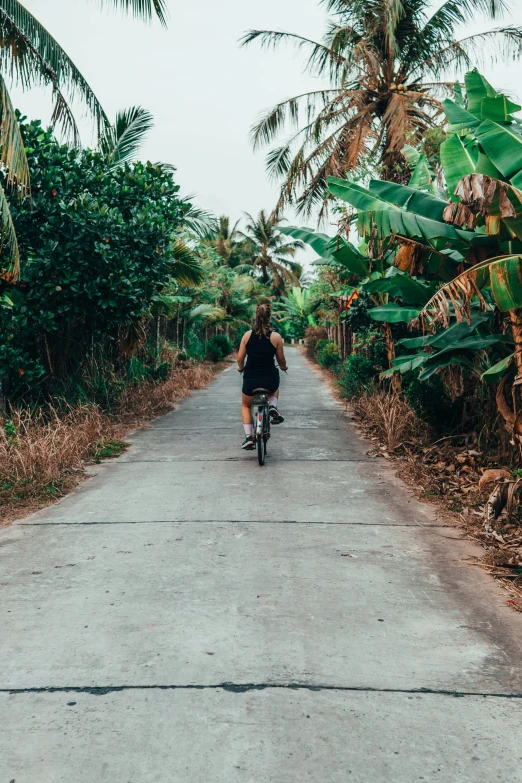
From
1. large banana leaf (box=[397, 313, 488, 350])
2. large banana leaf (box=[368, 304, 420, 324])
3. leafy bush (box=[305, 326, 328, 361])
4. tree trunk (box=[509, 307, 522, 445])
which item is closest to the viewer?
tree trunk (box=[509, 307, 522, 445])

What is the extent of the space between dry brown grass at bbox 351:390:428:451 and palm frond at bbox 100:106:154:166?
6.93m

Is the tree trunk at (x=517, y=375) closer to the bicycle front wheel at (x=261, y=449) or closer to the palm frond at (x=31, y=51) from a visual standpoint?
the bicycle front wheel at (x=261, y=449)

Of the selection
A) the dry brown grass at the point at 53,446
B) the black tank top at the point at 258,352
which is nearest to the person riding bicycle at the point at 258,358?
the black tank top at the point at 258,352

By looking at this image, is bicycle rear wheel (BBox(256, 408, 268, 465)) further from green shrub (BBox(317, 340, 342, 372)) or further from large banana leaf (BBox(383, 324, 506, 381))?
green shrub (BBox(317, 340, 342, 372))

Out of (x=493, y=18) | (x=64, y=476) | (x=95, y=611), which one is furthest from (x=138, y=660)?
(x=493, y=18)

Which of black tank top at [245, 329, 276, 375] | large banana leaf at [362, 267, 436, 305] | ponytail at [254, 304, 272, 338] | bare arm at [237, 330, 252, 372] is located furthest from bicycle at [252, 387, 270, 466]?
large banana leaf at [362, 267, 436, 305]

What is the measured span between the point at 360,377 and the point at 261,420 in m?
5.92

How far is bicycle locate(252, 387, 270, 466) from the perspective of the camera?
9.00 meters

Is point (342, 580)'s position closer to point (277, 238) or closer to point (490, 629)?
point (490, 629)

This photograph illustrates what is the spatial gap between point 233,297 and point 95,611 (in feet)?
114

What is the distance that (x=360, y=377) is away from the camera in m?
14.6

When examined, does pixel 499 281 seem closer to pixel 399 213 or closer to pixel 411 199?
pixel 399 213

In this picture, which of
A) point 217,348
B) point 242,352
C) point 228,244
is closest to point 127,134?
point 242,352

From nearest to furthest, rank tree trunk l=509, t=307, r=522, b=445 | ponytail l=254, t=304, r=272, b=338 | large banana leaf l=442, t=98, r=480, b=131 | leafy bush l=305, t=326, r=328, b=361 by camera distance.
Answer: tree trunk l=509, t=307, r=522, b=445, large banana leaf l=442, t=98, r=480, b=131, ponytail l=254, t=304, r=272, b=338, leafy bush l=305, t=326, r=328, b=361
